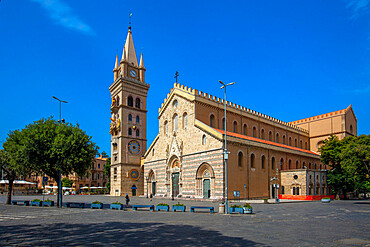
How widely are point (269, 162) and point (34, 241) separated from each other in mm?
42027

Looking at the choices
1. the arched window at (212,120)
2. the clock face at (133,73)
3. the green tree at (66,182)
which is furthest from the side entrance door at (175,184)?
the green tree at (66,182)

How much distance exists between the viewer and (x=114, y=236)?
1319 centimetres

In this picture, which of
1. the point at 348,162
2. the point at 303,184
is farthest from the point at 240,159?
the point at 348,162

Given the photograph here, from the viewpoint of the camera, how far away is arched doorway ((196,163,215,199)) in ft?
139

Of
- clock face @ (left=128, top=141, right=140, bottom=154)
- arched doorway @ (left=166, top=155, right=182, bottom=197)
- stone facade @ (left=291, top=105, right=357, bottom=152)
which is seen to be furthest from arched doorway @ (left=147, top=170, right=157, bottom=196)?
stone facade @ (left=291, top=105, right=357, bottom=152)

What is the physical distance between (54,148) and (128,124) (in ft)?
111

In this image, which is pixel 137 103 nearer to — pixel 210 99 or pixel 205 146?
pixel 210 99

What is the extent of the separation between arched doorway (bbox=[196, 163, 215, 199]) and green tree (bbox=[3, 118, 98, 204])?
57.5 ft

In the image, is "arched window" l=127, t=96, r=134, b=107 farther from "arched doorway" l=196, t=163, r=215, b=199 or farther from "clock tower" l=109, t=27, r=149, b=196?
"arched doorway" l=196, t=163, r=215, b=199

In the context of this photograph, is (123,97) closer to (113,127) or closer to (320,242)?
(113,127)

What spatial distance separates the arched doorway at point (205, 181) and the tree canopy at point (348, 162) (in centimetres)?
1766

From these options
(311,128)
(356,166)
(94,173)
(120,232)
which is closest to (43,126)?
(120,232)

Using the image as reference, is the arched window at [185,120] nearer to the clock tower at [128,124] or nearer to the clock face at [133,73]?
the clock tower at [128,124]

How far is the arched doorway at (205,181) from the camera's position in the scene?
42.3 meters
